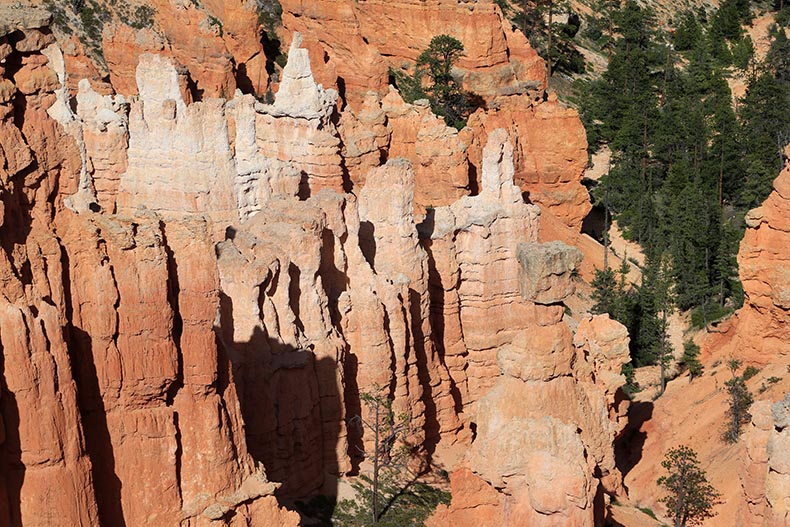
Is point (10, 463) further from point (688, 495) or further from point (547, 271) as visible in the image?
point (688, 495)

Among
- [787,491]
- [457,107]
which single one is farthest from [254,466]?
[457,107]

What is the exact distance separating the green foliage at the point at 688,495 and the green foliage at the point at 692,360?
10473mm

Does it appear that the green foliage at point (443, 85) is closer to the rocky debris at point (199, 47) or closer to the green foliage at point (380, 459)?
the rocky debris at point (199, 47)

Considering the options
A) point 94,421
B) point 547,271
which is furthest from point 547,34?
point 94,421

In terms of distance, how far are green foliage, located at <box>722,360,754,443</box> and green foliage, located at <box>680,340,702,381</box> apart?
5564 mm

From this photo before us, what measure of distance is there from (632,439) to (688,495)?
8340mm

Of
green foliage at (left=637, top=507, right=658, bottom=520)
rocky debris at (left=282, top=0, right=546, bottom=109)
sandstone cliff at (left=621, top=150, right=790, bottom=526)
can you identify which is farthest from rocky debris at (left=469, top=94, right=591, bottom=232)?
green foliage at (left=637, top=507, right=658, bottom=520)

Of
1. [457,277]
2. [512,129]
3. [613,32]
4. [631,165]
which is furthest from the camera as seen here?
[613,32]

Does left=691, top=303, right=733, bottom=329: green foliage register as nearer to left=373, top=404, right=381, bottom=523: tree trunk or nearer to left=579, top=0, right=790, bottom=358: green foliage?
left=579, top=0, right=790, bottom=358: green foliage

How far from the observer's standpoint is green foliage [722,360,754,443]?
4841 cm

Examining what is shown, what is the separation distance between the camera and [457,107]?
80375mm

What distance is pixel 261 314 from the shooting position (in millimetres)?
39344

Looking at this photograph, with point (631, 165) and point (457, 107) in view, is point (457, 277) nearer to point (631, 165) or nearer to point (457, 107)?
point (457, 107)

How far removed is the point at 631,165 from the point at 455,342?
134 ft
